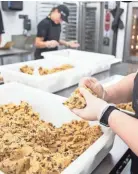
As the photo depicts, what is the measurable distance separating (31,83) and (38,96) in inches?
13.1

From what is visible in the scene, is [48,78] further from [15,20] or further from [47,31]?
[15,20]

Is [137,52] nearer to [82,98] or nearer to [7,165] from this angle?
[82,98]

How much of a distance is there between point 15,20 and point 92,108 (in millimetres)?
4314

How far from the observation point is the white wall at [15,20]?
15.1 feet

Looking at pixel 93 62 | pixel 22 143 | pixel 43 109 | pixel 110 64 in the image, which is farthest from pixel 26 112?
pixel 110 64

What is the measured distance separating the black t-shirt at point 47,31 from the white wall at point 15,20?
1.74m

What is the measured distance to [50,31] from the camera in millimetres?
3188

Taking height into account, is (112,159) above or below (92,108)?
below

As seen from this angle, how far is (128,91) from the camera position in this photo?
3.75 feet

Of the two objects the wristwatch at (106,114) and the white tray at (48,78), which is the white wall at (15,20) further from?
the wristwatch at (106,114)

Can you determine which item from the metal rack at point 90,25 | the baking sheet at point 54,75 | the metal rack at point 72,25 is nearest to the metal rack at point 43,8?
the metal rack at point 72,25

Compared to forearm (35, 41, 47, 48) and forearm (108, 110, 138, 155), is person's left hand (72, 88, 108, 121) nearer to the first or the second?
forearm (108, 110, 138, 155)

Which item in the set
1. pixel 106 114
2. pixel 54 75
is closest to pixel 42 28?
pixel 54 75

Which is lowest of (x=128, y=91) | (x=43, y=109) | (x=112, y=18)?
(x=43, y=109)
